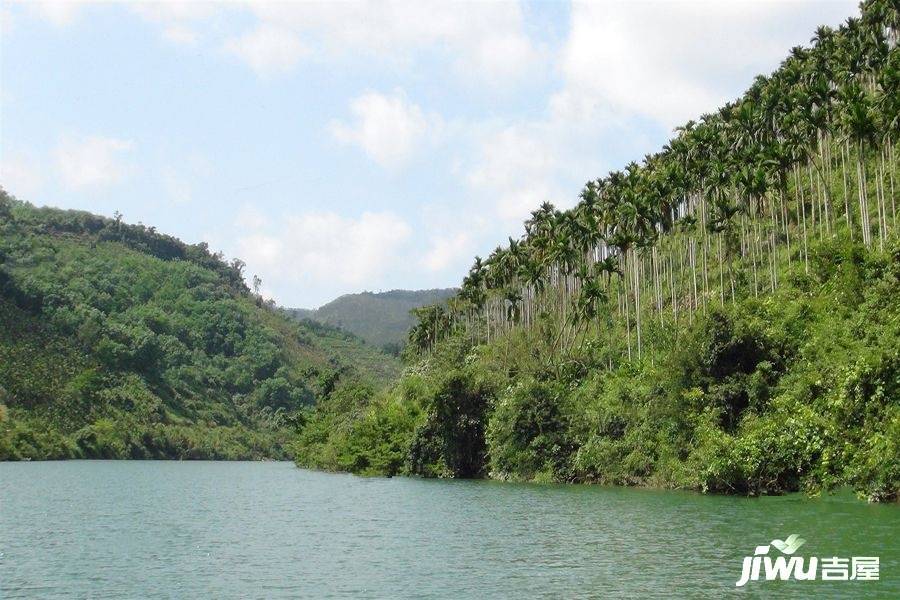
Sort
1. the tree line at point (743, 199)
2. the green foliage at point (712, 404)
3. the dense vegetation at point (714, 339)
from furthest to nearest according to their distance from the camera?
the tree line at point (743, 199)
the dense vegetation at point (714, 339)
the green foliage at point (712, 404)

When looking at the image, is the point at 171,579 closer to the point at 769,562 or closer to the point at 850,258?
the point at 769,562

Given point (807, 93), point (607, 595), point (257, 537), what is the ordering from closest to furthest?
1. point (607, 595)
2. point (257, 537)
3. point (807, 93)

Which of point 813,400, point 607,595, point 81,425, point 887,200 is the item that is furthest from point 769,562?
point 81,425

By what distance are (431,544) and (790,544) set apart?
14.7 meters

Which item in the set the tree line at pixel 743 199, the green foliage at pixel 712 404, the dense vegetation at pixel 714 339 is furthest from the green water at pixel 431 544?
the tree line at pixel 743 199

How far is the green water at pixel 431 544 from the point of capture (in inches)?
1201

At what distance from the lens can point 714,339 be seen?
69062 mm

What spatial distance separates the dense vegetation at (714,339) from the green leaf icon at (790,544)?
1404 centimetres

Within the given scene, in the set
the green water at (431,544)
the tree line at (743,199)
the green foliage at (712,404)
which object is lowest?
the green water at (431,544)

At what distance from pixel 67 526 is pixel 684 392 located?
41985 millimetres

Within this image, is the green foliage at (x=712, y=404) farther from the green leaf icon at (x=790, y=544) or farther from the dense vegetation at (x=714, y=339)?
the green leaf icon at (x=790, y=544)

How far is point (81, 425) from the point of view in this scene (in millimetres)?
171625

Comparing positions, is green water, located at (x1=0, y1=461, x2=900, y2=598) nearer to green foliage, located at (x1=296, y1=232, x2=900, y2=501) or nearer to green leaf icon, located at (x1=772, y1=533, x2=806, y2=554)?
green leaf icon, located at (x1=772, y1=533, x2=806, y2=554)

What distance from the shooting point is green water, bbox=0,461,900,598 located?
30516 millimetres
